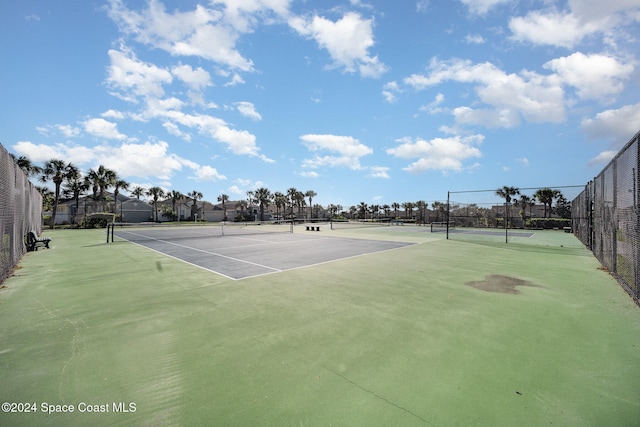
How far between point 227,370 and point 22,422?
1.81 m

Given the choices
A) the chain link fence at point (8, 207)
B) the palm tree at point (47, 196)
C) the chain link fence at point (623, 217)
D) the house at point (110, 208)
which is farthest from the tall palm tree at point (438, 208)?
the palm tree at point (47, 196)

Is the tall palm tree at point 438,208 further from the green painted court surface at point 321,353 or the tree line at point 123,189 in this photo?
the green painted court surface at point 321,353

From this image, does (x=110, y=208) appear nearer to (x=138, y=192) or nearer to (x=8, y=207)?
(x=138, y=192)

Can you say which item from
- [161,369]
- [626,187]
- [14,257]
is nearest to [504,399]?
[161,369]

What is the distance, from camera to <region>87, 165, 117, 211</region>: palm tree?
5306 cm

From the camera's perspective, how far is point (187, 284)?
736 centimetres

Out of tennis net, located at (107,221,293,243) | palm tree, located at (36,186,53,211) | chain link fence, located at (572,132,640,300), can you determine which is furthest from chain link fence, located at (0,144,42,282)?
palm tree, located at (36,186,53,211)

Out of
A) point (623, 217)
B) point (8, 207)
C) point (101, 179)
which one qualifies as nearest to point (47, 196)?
point (101, 179)

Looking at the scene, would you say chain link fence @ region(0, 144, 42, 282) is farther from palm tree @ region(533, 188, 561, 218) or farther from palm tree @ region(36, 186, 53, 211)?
palm tree @ region(533, 188, 561, 218)

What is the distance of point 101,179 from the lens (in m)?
53.6

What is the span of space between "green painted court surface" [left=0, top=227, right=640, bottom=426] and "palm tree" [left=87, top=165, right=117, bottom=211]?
5790cm

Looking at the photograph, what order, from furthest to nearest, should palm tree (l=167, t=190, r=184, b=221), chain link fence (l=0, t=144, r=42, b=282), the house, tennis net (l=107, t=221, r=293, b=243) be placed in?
palm tree (l=167, t=190, r=184, b=221) < the house < tennis net (l=107, t=221, r=293, b=243) < chain link fence (l=0, t=144, r=42, b=282)

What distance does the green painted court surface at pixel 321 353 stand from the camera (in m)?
Result: 2.69

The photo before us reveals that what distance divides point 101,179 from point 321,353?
6583 centimetres
